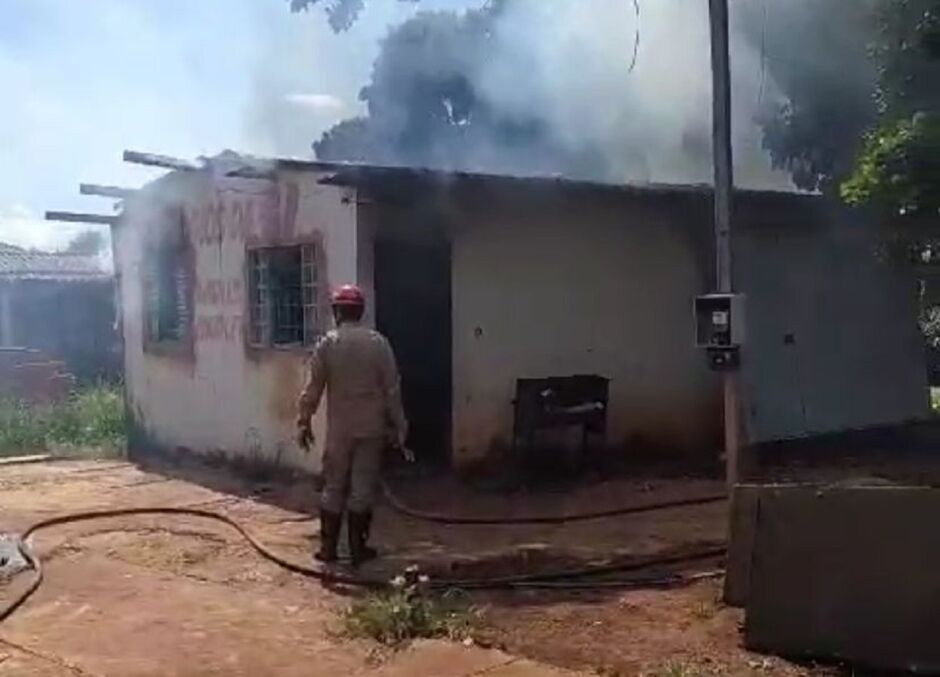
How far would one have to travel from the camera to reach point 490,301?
11.2 m

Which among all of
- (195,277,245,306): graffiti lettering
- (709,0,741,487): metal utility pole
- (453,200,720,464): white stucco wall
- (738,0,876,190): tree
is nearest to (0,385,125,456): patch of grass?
(195,277,245,306): graffiti lettering

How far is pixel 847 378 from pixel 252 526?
24.6 feet

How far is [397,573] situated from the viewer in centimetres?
733

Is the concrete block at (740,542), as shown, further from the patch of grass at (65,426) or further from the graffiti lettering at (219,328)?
the patch of grass at (65,426)

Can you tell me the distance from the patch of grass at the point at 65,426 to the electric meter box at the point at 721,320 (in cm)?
853

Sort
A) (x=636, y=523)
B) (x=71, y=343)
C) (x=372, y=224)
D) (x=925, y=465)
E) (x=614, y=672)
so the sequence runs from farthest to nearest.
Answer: (x=71, y=343)
(x=925, y=465)
(x=372, y=224)
(x=636, y=523)
(x=614, y=672)

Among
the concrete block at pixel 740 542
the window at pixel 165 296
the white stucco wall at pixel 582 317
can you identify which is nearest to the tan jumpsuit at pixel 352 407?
the concrete block at pixel 740 542

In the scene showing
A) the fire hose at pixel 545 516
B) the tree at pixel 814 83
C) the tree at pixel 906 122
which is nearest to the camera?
the tree at pixel 906 122

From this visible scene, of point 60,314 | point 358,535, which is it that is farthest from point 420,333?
point 60,314

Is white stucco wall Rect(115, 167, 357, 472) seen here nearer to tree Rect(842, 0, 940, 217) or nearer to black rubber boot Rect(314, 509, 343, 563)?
black rubber boot Rect(314, 509, 343, 563)

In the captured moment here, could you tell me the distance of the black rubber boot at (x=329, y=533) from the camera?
7801mm

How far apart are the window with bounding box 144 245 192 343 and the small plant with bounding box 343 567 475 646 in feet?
25.3

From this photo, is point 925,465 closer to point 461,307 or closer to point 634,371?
point 634,371

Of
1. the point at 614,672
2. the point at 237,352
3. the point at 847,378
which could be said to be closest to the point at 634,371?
the point at 847,378
